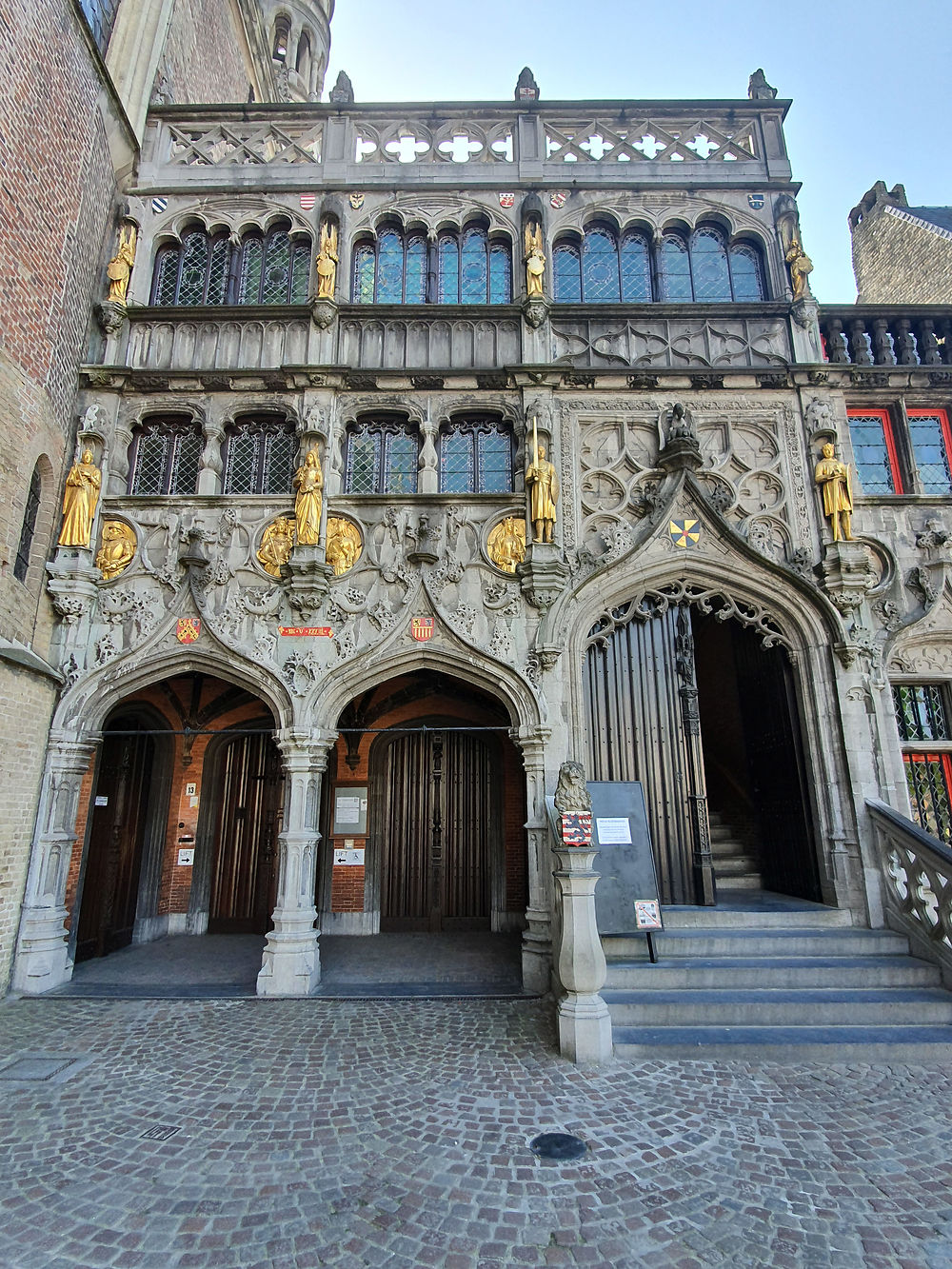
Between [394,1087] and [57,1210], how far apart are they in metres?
2.33

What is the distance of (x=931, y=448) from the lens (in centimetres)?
1002

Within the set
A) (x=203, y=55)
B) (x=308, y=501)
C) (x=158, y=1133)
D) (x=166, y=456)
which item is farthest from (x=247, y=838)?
(x=203, y=55)

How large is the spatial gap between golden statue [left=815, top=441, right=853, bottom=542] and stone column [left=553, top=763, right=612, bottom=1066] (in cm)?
586

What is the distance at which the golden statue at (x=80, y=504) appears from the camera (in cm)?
881

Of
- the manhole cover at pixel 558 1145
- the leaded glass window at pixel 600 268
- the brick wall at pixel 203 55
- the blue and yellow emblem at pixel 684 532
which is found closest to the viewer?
the manhole cover at pixel 558 1145

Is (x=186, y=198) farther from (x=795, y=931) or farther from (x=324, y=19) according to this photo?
(x=324, y=19)

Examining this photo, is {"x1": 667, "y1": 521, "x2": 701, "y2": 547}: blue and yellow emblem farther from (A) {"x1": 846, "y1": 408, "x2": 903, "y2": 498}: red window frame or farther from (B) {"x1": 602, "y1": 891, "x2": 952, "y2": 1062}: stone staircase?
(B) {"x1": 602, "y1": 891, "x2": 952, "y2": 1062}: stone staircase

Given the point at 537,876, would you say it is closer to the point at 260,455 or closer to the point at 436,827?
the point at 436,827

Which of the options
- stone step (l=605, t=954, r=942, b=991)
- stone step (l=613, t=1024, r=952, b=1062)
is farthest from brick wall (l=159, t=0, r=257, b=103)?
stone step (l=613, t=1024, r=952, b=1062)

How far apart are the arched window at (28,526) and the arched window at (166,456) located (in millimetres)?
1220

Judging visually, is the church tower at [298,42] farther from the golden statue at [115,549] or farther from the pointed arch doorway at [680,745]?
the pointed arch doorway at [680,745]

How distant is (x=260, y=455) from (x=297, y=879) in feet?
20.6

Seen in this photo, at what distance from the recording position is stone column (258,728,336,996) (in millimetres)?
7637

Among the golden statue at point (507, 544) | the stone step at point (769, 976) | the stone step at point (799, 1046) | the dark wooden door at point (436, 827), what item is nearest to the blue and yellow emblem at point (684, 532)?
the golden statue at point (507, 544)
